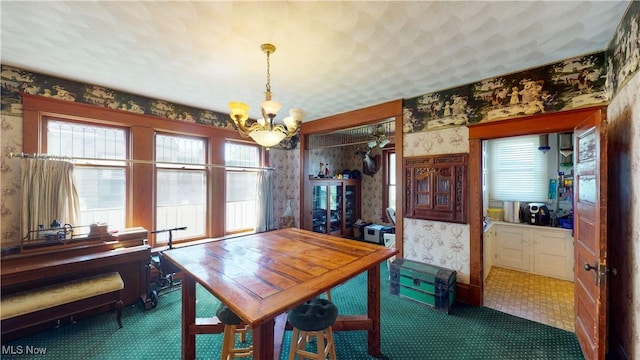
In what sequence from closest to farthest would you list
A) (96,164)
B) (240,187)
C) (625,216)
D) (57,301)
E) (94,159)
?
(625,216), (57,301), (94,159), (96,164), (240,187)

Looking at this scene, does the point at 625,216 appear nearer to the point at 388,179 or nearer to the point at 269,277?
the point at 269,277

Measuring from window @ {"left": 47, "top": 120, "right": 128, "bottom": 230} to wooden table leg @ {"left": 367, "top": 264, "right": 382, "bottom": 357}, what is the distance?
3.07 m

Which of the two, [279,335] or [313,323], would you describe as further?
[279,335]

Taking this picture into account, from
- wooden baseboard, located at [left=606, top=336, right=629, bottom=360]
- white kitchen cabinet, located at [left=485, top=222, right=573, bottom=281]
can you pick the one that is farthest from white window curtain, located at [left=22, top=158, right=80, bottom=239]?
white kitchen cabinet, located at [left=485, top=222, right=573, bottom=281]

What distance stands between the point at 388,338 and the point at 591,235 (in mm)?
1807

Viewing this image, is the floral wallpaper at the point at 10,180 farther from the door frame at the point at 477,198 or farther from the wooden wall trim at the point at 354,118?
the door frame at the point at 477,198

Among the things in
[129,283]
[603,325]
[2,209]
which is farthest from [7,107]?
[603,325]

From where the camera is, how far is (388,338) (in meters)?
2.25

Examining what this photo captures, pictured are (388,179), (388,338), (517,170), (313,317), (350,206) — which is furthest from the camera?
(350,206)

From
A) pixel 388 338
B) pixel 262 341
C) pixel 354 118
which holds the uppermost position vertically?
pixel 354 118

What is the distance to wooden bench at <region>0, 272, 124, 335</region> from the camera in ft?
6.60

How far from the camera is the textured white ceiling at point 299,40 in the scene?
1.57 metres

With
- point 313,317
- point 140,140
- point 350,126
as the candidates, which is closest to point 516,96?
point 350,126

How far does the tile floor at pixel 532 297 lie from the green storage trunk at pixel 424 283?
600mm
